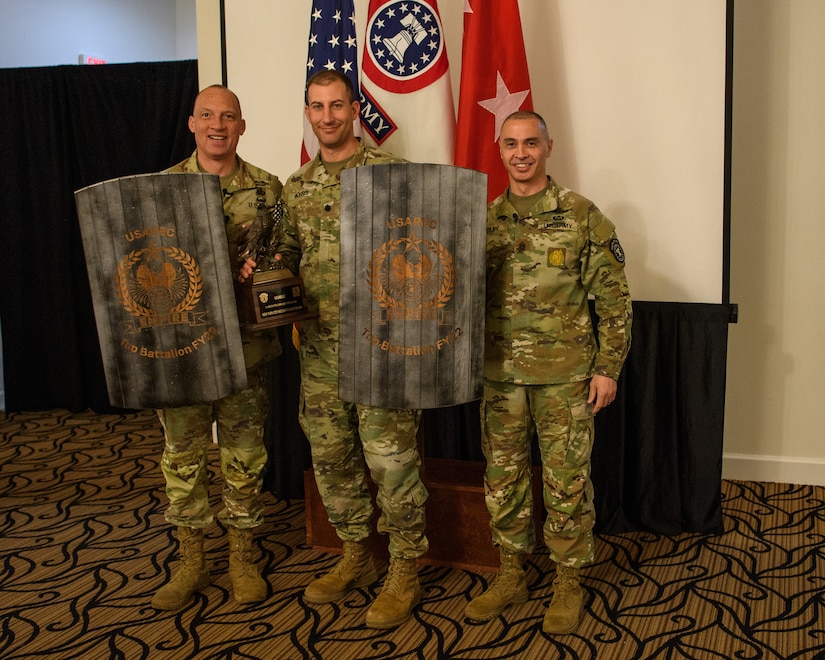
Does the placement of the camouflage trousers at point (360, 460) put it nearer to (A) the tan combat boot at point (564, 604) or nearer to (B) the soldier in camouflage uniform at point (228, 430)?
(B) the soldier in camouflage uniform at point (228, 430)

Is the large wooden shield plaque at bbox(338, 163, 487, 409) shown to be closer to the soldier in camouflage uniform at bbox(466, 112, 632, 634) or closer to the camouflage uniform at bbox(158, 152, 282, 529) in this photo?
the soldier in camouflage uniform at bbox(466, 112, 632, 634)

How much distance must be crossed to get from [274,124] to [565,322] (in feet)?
5.84

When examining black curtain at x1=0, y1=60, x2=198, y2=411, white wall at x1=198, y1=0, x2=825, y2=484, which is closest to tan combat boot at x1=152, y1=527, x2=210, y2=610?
white wall at x1=198, y1=0, x2=825, y2=484

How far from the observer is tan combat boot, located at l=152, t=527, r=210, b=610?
90.4 inches

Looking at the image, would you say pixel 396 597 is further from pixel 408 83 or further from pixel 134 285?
pixel 408 83

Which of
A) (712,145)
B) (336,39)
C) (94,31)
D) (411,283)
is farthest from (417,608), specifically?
(94,31)

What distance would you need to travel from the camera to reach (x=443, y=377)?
1.97m

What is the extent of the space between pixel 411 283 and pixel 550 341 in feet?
1.52

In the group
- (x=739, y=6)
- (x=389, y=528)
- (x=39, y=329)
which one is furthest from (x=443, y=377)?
(x=39, y=329)

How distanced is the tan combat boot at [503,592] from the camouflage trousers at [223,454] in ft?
2.42

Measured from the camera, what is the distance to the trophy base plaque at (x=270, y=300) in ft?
6.66

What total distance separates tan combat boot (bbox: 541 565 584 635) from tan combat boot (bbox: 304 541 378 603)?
587 millimetres

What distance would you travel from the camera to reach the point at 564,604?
7.04 feet

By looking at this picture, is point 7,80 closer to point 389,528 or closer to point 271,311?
point 271,311
